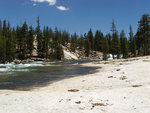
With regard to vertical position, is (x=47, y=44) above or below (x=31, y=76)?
above

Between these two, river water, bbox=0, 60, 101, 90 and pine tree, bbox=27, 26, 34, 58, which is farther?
pine tree, bbox=27, 26, 34, 58

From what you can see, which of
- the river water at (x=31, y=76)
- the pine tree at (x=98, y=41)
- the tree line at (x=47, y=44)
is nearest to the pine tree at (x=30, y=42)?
the tree line at (x=47, y=44)

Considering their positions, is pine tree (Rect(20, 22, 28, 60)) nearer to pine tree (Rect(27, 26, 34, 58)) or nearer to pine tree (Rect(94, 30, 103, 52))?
pine tree (Rect(27, 26, 34, 58))

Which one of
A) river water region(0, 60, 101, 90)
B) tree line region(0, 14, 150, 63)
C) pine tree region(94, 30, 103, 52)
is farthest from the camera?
pine tree region(94, 30, 103, 52)

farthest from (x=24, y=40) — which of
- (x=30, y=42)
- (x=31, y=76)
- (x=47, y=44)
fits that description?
(x=31, y=76)

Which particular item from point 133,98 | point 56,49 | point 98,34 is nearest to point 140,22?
point 56,49

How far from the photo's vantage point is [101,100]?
7.10 m

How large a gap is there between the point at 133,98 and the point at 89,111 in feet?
8.45

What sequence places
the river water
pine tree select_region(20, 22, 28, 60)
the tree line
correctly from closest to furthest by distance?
1. the river water
2. the tree line
3. pine tree select_region(20, 22, 28, 60)

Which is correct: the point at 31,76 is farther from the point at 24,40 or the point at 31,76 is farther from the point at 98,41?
the point at 98,41

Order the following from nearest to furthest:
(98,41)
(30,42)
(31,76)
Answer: (31,76) → (30,42) → (98,41)

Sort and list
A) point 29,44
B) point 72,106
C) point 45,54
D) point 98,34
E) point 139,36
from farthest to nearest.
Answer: point 98,34, point 45,54, point 29,44, point 139,36, point 72,106

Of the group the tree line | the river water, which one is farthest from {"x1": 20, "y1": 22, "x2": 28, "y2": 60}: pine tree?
the river water

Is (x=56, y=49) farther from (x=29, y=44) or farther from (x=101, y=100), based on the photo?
(x=101, y=100)
